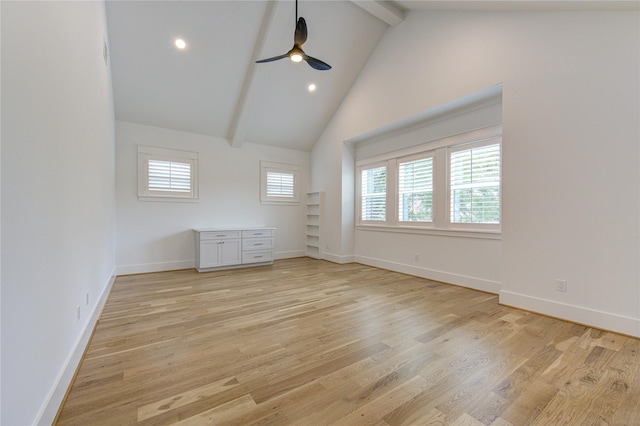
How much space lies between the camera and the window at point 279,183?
650 cm

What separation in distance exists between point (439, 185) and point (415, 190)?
1.62ft

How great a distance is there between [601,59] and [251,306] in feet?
14.5

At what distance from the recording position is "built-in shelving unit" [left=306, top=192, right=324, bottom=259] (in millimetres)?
6596

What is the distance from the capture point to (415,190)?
492 centimetres

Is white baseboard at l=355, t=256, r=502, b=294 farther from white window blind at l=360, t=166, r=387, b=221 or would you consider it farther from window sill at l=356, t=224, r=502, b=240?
white window blind at l=360, t=166, r=387, b=221

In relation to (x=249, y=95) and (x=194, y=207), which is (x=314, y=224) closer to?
(x=194, y=207)

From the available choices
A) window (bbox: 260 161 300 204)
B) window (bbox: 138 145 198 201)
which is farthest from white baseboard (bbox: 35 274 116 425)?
window (bbox: 260 161 300 204)

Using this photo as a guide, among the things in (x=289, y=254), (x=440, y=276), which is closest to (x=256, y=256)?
(x=289, y=254)

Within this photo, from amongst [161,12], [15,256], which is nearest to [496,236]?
[15,256]

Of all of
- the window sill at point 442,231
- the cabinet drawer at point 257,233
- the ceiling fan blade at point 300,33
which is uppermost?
the ceiling fan blade at point 300,33

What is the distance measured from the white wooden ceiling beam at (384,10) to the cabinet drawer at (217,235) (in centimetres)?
437

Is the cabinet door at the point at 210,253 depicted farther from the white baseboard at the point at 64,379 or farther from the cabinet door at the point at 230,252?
the white baseboard at the point at 64,379

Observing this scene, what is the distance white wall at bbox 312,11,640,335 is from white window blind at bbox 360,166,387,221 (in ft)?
6.12

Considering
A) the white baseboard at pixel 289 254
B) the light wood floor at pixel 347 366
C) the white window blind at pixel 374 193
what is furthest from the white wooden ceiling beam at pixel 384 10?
the white baseboard at pixel 289 254
